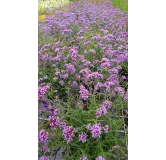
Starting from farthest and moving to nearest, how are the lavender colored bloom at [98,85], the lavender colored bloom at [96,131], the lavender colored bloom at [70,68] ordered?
the lavender colored bloom at [70,68] → the lavender colored bloom at [98,85] → the lavender colored bloom at [96,131]

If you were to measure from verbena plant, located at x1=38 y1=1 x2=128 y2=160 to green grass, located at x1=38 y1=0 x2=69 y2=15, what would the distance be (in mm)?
33

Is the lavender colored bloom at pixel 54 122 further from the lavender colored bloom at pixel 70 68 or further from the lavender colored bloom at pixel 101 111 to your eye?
the lavender colored bloom at pixel 70 68

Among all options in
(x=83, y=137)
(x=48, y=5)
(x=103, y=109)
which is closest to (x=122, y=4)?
(x=48, y=5)

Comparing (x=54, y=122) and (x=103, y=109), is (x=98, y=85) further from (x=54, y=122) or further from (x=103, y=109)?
(x=54, y=122)

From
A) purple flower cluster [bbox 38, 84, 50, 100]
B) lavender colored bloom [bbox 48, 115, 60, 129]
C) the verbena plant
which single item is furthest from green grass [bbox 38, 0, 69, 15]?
lavender colored bloom [bbox 48, 115, 60, 129]

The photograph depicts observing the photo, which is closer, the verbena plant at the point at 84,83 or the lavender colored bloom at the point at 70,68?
the verbena plant at the point at 84,83

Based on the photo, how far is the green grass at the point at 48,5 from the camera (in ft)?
4.83

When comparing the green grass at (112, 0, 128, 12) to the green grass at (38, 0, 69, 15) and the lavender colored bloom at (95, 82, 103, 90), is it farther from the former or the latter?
the lavender colored bloom at (95, 82, 103, 90)

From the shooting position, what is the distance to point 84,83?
57.0 inches

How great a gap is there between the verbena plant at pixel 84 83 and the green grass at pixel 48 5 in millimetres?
33

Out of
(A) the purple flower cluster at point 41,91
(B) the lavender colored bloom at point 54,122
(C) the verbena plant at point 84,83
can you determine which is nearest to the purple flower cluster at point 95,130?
(C) the verbena plant at point 84,83

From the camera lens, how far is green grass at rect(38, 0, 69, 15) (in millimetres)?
1473

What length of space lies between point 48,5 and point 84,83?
0.39 metres
